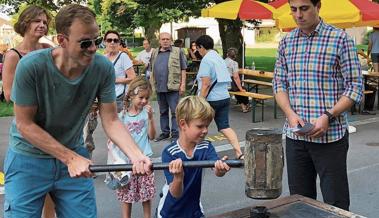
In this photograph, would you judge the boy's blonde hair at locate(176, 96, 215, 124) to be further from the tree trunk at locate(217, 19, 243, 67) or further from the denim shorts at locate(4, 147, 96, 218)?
the tree trunk at locate(217, 19, 243, 67)

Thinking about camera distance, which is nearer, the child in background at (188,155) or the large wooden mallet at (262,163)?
the large wooden mallet at (262,163)

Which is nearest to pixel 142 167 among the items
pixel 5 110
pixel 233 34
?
pixel 5 110

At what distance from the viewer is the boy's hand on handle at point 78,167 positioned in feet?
8.14

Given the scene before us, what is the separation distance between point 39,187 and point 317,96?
5.54ft

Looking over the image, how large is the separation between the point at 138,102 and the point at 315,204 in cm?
210

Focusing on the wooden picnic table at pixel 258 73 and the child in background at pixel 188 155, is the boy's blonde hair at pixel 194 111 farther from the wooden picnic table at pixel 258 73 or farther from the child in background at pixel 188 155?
the wooden picnic table at pixel 258 73

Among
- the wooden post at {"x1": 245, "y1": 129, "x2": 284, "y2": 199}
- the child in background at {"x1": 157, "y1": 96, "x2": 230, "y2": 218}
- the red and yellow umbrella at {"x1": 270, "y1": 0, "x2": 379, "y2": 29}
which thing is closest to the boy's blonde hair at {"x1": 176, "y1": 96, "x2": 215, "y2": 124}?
the child in background at {"x1": 157, "y1": 96, "x2": 230, "y2": 218}

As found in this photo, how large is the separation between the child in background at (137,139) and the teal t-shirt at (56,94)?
1.41 m

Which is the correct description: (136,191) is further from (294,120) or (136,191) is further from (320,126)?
(320,126)

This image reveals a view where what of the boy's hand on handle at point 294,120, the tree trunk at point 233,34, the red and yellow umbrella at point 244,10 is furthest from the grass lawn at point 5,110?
the boy's hand on handle at point 294,120

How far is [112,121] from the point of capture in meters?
2.94

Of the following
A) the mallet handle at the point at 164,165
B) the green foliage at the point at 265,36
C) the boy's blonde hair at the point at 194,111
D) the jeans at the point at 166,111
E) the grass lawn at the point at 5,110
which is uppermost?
the boy's blonde hair at the point at 194,111

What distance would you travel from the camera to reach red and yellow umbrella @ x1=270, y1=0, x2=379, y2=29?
26.3 ft

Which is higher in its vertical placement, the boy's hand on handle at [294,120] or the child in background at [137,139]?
the boy's hand on handle at [294,120]
